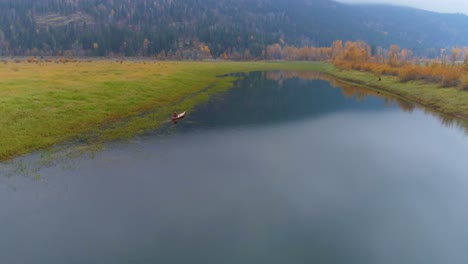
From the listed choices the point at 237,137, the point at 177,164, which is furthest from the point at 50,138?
the point at 237,137

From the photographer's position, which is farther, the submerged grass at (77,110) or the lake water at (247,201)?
the submerged grass at (77,110)

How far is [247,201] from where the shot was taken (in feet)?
82.6

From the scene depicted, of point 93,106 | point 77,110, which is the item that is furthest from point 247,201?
point 93,106

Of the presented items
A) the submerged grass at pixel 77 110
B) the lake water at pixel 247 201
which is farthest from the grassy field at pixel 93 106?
the lake water at pixel 247 201

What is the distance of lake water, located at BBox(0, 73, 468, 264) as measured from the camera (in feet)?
63.2

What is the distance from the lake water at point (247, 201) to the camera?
19266mm

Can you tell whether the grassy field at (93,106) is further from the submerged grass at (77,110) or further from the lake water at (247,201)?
the lake water at (247,201)

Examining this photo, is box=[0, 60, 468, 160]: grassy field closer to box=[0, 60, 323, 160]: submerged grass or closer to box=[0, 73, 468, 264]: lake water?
box=[0, 60, 323, 160]: submerged grass

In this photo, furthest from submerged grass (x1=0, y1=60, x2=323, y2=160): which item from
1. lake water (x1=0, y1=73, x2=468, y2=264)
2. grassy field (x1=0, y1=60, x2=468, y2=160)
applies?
lake water (x1=0, y1=73, x2=468, y2=264)

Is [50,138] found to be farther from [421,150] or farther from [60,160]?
[421,150]

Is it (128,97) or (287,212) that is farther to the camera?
(128,97)

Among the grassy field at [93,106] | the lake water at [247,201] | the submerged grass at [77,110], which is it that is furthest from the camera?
the grassy field at [93,106]

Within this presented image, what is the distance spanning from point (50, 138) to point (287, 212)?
3071 centimetres

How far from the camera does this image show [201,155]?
35.3 m
